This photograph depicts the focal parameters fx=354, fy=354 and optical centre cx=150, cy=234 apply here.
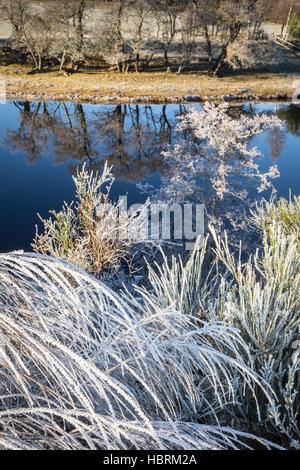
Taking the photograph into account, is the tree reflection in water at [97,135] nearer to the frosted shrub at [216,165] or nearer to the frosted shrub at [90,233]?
the frosted shrub at [216,165]

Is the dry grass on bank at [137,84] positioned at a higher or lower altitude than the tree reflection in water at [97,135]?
higher

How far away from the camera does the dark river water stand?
325 inches

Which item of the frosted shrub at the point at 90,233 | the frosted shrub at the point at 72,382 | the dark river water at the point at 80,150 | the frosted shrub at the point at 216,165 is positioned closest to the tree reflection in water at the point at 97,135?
the dark river water at the point at 80,150

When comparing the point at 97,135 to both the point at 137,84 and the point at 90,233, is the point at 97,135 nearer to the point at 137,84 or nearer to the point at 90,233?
the point at 137,84

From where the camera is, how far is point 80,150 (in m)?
10.7

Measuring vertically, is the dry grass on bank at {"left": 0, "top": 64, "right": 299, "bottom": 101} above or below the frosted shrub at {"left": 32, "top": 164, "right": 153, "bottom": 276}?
above

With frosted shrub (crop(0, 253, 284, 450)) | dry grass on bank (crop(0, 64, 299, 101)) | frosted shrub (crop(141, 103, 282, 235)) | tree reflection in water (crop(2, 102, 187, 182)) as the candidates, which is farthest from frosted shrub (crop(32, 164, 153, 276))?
dry grass on bank (crop(0, 64, 299, 101))

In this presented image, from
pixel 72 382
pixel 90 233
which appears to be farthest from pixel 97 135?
pixel 72 382

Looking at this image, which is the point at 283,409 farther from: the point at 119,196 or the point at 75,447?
the point at 119,196

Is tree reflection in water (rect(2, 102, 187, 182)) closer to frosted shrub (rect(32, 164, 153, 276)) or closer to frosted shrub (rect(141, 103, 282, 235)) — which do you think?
frosted shrub (rect(141, 103, 282, 235))

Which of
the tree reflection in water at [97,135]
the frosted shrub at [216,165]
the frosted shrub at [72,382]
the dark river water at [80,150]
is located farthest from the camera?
the tree reflection in water at [97,135]

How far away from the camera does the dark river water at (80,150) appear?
825cm

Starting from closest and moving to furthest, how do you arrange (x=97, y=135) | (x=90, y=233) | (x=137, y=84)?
(x=90, y=233), (x=97, y=135), (x=137, y=84)

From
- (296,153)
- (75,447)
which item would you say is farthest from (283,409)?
(296,153)
